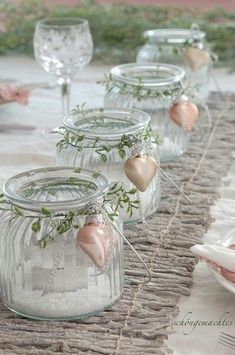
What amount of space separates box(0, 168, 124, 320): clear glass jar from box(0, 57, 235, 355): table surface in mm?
81

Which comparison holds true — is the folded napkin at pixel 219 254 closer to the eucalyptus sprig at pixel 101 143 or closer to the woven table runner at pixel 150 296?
the woven table runner at pixel 150 296

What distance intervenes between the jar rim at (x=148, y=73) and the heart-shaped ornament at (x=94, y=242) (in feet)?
1.54

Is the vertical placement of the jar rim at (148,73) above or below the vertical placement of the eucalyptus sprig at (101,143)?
below

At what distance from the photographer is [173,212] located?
103 centimetres

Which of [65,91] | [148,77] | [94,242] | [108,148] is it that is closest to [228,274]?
[94,242]

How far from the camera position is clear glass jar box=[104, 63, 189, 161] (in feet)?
3.92

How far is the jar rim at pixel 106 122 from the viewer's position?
3.19ft

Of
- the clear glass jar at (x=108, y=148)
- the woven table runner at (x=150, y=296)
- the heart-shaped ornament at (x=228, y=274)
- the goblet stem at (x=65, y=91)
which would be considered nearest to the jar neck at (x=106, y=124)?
the clear glass jar at (x=108, y=148)

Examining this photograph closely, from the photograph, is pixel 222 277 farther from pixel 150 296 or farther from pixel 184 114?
pixel 184 114

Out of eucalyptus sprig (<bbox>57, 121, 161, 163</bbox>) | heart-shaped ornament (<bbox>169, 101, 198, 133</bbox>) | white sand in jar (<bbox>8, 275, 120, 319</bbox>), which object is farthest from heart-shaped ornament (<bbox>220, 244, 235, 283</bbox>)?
heart-shaped ornament (<bbox>169, 101, 198, 133</bbox>)

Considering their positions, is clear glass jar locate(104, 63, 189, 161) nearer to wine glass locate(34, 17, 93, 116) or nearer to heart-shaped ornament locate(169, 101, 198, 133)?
heart-shaped ornament locate(169, 101, 198, 133)

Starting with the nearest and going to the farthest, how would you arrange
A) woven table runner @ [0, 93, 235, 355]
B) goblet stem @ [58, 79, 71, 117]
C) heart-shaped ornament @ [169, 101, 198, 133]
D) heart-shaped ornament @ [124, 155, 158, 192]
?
woven table runner @ [0, 93, 235, 355] < heart-shaped ornament @ [124, 155, 158, 192] < heart-shaped ornament @ [169, 101, 198, 133] < goblet stem @ [58, 79, 71, 117]

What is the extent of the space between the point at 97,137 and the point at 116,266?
0.21m

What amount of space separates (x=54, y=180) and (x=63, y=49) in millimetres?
602
